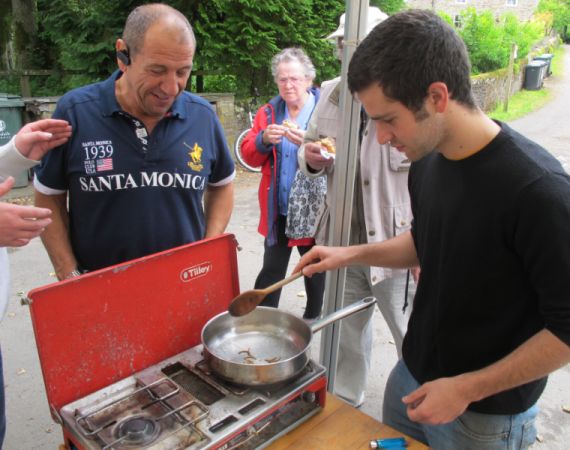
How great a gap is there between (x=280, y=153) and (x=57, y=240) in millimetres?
1851

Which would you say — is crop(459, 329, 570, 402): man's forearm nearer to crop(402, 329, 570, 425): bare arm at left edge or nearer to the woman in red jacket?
crop(402, 329, 570, 425): bare arm at left edge

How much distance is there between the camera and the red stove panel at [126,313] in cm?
129

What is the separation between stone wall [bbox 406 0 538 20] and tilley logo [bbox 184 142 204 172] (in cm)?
2427

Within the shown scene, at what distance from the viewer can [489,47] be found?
1706 centimetres

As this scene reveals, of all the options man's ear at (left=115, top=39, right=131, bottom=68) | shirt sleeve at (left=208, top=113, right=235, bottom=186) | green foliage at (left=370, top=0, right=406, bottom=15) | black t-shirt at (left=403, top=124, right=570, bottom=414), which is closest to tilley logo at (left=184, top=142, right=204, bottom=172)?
shirt sleeve at (left=208, top=113, right=235, bottom=186)

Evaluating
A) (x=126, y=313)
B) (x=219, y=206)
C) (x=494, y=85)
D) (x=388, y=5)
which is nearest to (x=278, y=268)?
(x=219, y=206)

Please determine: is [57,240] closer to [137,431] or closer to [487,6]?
[137,431]

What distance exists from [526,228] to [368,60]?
0.57m

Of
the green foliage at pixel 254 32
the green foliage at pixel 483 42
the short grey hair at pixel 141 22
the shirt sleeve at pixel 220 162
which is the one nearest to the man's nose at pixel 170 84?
the short grey hair at pixel 141 22

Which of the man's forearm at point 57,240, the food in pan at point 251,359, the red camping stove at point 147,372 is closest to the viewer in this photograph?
the red camping stove at point 147,372

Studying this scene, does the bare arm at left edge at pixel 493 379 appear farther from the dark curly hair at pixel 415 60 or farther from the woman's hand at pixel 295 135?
the woman's hand at pixel 295 135

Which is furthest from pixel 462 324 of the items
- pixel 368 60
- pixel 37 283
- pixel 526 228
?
pixel 37 283

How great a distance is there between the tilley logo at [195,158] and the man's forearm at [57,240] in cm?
57

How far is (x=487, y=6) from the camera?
28.1m
